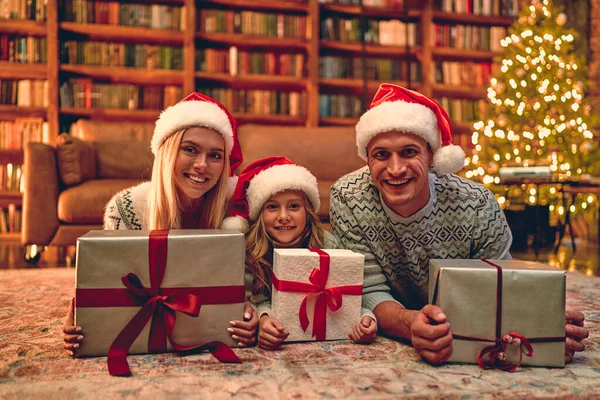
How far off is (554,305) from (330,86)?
11.7 ft

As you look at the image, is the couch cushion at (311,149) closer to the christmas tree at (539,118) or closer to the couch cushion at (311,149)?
the couch cushion at (311,149)

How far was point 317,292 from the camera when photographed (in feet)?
3.85

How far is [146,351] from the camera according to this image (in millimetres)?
1102


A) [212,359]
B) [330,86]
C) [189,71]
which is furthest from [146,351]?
[330,86]

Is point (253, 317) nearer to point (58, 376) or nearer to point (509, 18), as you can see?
point (58, 376)

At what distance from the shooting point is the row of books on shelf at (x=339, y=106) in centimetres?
424

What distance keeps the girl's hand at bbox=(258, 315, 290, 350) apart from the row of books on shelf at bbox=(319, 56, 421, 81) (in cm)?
336

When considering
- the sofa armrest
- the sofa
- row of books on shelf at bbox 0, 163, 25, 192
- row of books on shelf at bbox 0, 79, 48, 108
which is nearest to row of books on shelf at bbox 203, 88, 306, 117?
the sofa

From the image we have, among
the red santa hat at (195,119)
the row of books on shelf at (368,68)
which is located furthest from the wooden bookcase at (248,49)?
the red santa hat at (195,119)

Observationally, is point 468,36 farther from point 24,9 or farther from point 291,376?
point 291,376

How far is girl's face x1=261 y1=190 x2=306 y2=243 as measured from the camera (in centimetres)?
145

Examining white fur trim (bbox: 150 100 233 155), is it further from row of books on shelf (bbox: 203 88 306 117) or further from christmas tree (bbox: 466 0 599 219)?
christmas tree (bbox: 466 0 599 219)

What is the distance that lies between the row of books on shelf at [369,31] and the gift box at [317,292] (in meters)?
3.42

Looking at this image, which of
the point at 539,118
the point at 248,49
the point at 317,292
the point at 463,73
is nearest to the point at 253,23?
the point at 248,49
